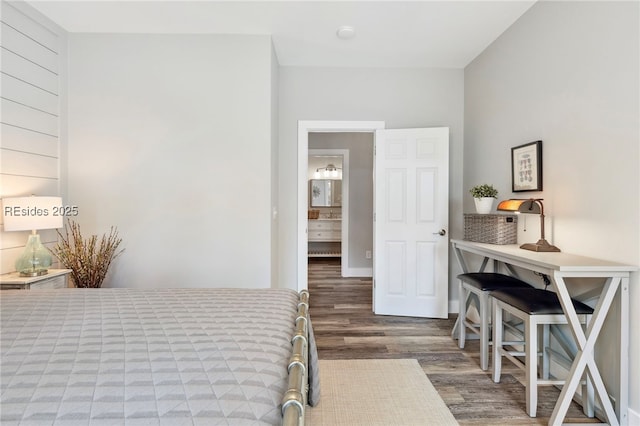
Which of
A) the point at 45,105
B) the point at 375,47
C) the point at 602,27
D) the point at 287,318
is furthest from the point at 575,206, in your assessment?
the point at 45,105

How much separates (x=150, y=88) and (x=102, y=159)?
0.76 metres

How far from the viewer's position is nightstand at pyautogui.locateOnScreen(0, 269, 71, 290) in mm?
2223

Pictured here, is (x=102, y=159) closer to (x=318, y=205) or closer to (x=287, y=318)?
(x=287, y=318)

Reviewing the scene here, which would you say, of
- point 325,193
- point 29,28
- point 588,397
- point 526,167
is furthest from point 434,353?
point 325,193

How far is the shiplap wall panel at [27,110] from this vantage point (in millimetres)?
2400

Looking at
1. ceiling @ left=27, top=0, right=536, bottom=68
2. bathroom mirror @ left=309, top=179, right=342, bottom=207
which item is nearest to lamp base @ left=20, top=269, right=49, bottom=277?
ceiling @ left=27, top=0, right=536, bottom=68

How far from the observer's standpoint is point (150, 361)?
A: 0.96 meters

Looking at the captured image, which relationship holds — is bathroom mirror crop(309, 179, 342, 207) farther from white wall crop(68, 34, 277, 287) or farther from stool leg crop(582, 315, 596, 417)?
stool leg crop(582, 315, 596, 417)

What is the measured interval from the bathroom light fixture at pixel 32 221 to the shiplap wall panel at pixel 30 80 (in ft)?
2.67

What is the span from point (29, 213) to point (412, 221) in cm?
326

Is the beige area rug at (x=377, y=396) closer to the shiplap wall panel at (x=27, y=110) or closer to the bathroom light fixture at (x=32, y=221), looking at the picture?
the bathroom light fixture at (x=32, y=221)

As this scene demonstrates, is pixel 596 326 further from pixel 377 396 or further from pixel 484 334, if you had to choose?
pixel 377 396

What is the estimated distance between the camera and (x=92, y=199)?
2965 mm

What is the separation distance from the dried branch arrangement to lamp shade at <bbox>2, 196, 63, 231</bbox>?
1.14 ft
